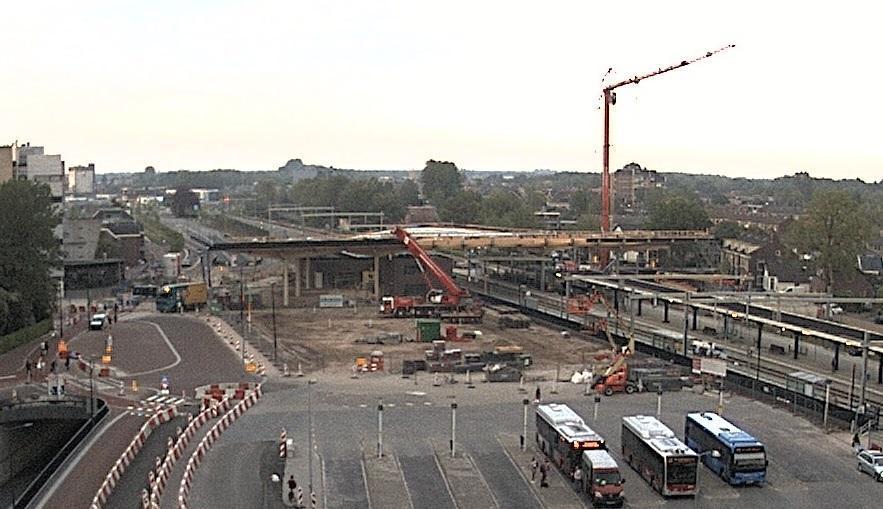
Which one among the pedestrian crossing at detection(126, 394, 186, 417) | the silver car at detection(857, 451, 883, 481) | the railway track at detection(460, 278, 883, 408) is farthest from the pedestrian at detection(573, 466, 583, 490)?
the pedestrian crossing at detection(126, 394, 186, 417)

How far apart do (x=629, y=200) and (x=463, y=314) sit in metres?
132

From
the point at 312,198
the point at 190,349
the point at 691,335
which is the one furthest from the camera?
the point at 312,198

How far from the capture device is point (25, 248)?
A: 44844 millimetres

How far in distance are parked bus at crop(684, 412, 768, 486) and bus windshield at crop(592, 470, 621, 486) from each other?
3295 millimetres

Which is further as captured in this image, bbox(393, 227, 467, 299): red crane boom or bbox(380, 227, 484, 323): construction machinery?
bbox(393, 227, 467, 299): red crane boom

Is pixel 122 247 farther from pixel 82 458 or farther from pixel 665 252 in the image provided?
pixel 82 458

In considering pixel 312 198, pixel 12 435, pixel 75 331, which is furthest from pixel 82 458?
pixel 312 198

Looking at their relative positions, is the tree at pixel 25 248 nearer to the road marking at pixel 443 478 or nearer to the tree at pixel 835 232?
the road marking at pixel 443 478

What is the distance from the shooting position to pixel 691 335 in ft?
150

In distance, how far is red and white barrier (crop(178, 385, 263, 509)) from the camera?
69.7 ft

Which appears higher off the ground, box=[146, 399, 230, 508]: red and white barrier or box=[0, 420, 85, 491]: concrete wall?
box=[146, 399, 230, 508]: red and white barrier

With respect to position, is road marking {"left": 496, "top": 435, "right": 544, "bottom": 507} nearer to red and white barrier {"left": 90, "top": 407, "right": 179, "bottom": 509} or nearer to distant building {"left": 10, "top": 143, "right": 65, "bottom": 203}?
red and white barrier {"left": 90, "top": 407, "right": 179, "bottom": 509}

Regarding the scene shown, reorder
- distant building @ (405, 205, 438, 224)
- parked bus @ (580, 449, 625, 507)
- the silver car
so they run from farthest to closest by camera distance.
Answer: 1. distant building @ (405, 205, 438, 224)
2. the silver car
3. parked bus @ (580, 449, 625, 507)

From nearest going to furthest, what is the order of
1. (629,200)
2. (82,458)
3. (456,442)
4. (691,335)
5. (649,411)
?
1. (82,458)
2. (456,442)
3. (649,411)
4. (691,335)
5. (629,200)
